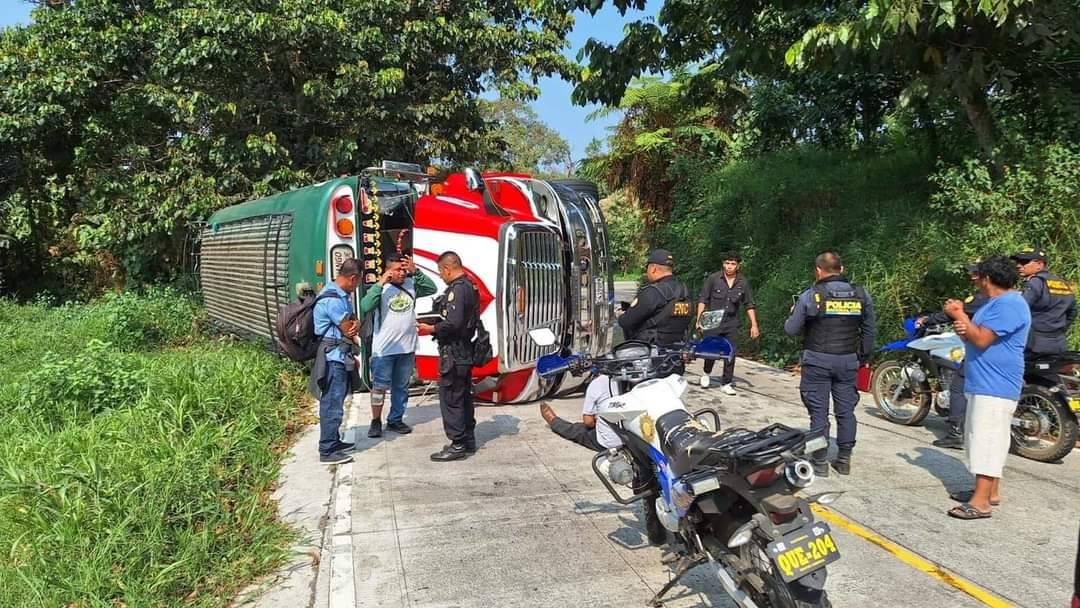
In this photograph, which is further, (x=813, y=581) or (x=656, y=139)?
(x=656, y=139)

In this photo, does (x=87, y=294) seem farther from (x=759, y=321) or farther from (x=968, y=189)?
(x=968, y=189)

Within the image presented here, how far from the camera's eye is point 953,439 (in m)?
5.82

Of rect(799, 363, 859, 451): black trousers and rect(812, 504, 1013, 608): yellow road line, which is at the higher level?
rect(799, 363, 859, 451): black trousers

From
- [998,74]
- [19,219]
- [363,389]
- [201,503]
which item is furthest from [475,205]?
[19,219]

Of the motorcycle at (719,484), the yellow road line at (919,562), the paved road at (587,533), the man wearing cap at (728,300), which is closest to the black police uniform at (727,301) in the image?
the man wearing cap at (728,300)

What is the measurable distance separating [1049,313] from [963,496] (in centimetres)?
195

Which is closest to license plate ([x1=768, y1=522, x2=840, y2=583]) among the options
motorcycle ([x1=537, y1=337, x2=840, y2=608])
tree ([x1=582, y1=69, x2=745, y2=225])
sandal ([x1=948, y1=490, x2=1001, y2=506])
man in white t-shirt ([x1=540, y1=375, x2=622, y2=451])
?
motorcycle ([x1=537, y1=337, x2=840, y2=608])

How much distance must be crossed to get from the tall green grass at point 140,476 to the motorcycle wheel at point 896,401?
539 centimetres

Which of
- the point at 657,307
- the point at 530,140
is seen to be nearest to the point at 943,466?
the point at 657,307

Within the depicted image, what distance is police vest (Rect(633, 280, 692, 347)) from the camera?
525cm

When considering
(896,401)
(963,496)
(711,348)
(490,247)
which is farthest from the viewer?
(490,247)

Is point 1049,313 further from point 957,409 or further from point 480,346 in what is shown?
point 480,346

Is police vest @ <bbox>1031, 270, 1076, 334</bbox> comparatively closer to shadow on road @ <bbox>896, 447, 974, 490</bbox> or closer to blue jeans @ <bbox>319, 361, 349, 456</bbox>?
shadow on road @ <bbox>896, 447, 974, 490</bbox>

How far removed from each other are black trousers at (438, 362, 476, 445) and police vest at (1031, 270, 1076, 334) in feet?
14.5
